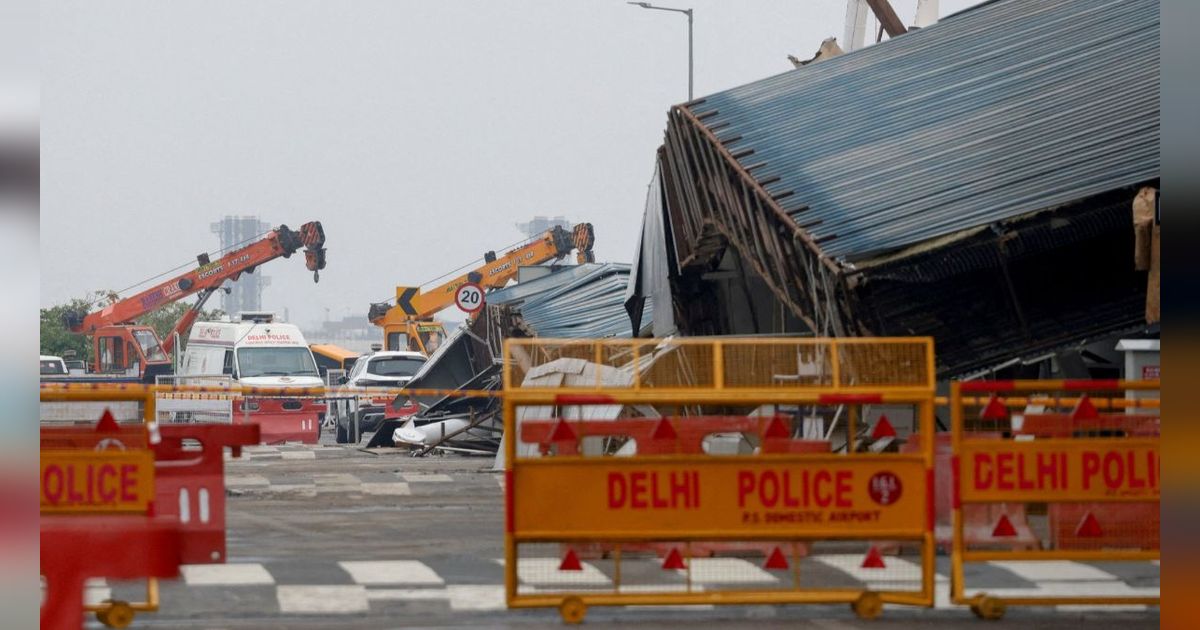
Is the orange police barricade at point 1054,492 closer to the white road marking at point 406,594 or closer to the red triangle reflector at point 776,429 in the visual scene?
the red triangle reflector at point 776,429

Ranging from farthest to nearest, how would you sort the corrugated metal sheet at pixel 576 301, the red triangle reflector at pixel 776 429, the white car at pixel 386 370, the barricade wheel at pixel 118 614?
the white car at pixel 386 370 < the corrugated metal sheet at pixel 576 301 < the red triangle reflector at pixel 776 429 < the barricade wheel at pixel 118 614

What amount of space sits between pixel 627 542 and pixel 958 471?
2.18 metres

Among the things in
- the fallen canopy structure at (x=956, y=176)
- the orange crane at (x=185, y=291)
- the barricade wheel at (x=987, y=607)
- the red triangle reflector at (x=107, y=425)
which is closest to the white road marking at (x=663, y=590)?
the barricade wheel at (x=987, y=607)

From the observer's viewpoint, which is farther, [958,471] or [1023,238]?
[1023,238]

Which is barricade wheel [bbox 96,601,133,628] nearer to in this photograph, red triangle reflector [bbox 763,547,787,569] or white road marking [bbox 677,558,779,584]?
white road marking [bbox 677,558,779,584]

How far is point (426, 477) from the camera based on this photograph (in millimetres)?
24281

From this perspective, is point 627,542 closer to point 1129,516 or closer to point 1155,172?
point 1129,516

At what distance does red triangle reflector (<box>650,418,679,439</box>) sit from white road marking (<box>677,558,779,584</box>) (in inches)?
53.2

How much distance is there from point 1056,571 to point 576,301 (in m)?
25.3

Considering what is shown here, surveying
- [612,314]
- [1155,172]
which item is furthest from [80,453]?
[612,314]

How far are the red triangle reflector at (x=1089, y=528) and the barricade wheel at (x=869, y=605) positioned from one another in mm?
1476

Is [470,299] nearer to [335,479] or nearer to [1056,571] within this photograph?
[335,479]

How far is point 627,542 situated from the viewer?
10336 millimetres

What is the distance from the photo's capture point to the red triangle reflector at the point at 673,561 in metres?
10.6
